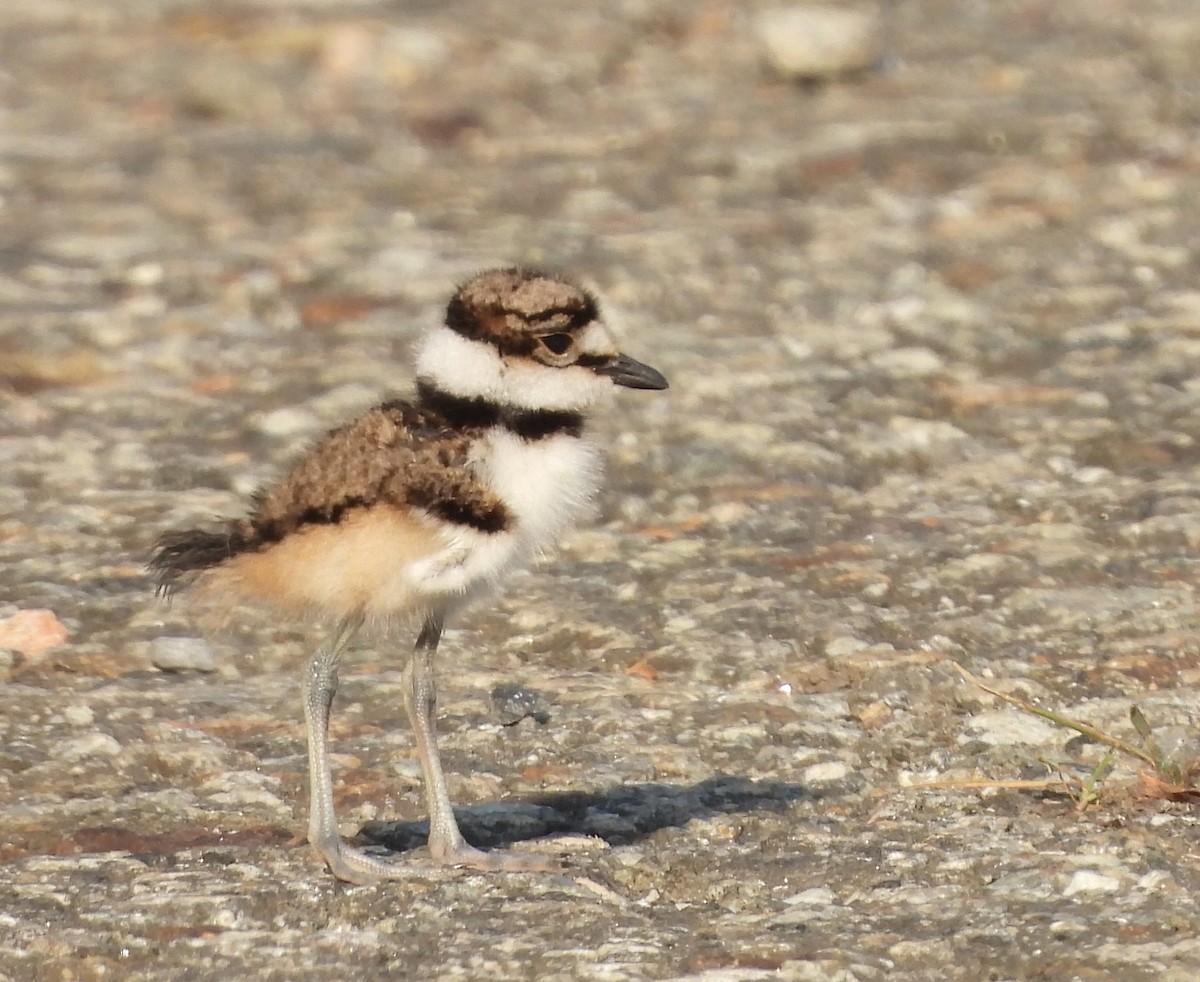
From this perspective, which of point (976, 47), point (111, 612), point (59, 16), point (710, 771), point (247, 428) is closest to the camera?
point (710, 771)

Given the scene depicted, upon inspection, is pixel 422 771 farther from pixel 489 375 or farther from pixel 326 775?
pixel 489 375

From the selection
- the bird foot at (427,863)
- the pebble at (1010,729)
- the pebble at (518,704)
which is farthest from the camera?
the pebble at (518,704)

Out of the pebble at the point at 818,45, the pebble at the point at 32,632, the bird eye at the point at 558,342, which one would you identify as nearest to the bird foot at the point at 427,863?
the bird eye at the point at 558,342

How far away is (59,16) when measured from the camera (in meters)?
11.4

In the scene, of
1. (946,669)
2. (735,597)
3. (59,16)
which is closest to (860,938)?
(946,669)

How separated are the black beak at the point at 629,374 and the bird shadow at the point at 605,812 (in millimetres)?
870

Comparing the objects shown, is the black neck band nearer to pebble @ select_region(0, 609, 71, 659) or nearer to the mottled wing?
the mottled wing

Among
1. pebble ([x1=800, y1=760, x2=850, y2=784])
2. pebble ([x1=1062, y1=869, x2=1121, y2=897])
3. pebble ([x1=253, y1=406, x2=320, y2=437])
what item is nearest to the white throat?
pebble ([x1=800, y1=760, x2=850, y2=784])

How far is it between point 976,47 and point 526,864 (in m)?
7.44

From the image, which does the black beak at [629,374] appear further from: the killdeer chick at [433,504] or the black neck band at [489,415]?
the black neck band at [489,415]

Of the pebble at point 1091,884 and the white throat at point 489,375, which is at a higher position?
the white throat at point 489,375

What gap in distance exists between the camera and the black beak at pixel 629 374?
4.36 meters

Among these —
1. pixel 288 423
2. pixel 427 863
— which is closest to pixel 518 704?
pixel 427 863

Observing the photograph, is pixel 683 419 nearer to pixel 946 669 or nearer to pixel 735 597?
pixel 735 597
